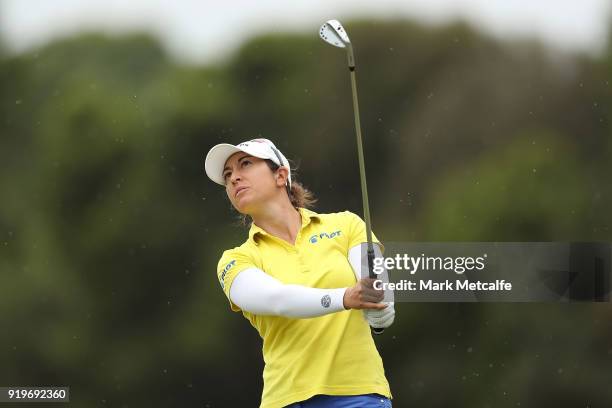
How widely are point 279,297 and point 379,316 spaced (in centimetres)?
25

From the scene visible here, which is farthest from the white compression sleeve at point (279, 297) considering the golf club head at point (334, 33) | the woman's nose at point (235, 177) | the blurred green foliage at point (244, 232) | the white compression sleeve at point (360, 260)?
the blurred green foliage at point (244, 232)

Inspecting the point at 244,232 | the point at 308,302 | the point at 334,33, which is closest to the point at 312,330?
the point at 308,302

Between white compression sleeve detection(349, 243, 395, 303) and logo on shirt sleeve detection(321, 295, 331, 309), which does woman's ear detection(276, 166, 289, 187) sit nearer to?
white compression sleeve detection(349, 243, 395, 303)

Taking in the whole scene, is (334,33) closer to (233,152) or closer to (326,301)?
(233,152)

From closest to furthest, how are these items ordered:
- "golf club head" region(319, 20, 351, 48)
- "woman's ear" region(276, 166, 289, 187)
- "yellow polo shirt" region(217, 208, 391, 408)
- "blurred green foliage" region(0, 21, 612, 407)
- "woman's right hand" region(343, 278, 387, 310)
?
"woman's right hand" region(343, 278, 387, 310) < "yellow polo shirt" region(217, 208, 391, 408) < "golf club head" region(319, 20, 351, 48) < "woman's ear" region(276, 166, 289, 187) < "blurred green foliage" region(0, 21, 612, 407)

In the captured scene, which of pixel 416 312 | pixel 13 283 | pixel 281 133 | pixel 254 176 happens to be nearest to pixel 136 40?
pixel 281 133

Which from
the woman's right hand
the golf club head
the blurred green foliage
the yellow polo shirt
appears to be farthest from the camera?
the blurred green foliage

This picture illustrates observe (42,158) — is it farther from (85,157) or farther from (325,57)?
(325,57)

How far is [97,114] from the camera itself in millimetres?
7570

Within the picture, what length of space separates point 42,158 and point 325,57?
6.24 ft

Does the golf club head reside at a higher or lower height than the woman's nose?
higher

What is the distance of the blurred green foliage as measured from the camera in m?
7.27

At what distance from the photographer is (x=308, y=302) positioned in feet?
9.33

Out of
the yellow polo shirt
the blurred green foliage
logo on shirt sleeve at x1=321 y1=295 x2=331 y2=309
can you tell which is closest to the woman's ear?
the yellow polo shirt
